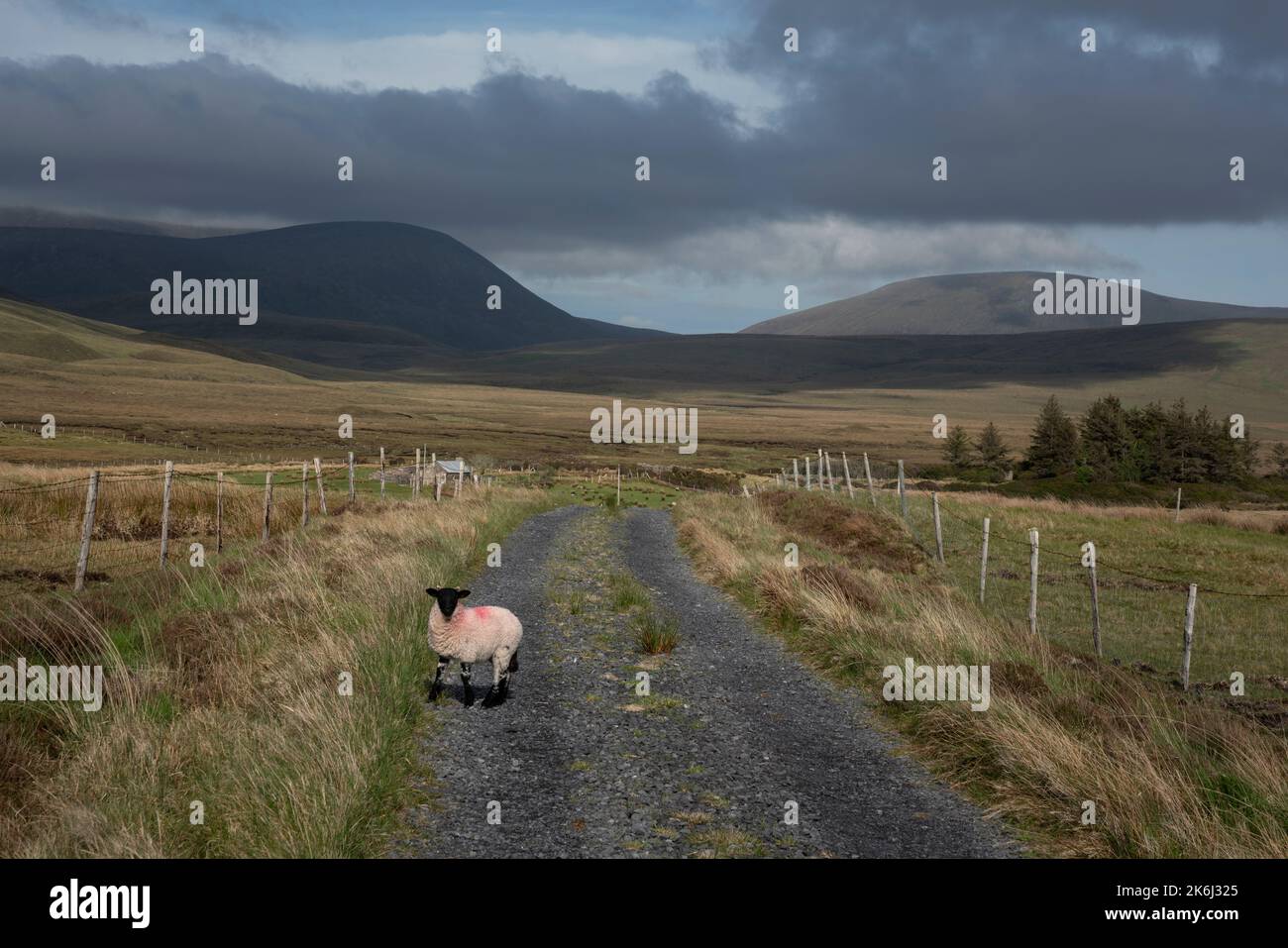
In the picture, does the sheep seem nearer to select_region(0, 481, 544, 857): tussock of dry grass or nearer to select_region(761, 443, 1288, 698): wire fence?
select_region(0, 481, 544, 857): tussock of dry grass

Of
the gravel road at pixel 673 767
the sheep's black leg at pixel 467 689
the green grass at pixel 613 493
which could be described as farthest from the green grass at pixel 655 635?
the green grass at pixel 613 493

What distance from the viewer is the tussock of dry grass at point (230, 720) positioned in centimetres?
732

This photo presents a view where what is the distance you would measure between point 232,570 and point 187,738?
11.2 meters

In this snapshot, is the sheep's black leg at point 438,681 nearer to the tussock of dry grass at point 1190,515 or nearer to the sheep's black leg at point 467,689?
the sheep's black leg at point 467,689

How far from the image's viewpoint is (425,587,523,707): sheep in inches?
447

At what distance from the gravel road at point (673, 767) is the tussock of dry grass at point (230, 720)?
670 millimetres

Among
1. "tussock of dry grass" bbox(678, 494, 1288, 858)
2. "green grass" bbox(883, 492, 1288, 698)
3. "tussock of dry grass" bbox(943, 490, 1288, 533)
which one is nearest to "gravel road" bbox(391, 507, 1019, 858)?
"tussock of dry grass" bbox(678, 494, 1288, 858)

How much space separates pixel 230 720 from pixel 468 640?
8.60ft

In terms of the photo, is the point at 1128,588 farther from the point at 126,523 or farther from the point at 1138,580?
the point at 126,523

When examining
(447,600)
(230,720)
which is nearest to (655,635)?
(447,600)

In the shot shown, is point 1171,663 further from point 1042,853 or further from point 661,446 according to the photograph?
point 661,446

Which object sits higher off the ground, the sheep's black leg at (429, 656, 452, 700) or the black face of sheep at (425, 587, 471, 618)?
the black face of sheep at (425, 587, 471, 618)

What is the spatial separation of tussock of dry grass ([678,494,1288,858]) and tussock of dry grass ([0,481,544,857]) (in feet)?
17.8
